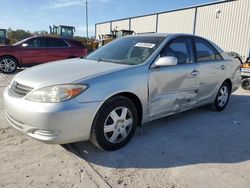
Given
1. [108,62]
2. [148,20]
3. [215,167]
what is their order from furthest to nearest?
[148,20], [108,62], [215,167]

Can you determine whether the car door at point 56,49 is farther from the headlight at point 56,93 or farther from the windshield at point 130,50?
the headlight at point 56,93

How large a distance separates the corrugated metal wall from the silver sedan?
614 inches

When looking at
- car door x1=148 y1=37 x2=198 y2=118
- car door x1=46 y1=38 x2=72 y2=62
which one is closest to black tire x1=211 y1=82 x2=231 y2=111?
car door x1=148 y1=37 x2=198 y2=118

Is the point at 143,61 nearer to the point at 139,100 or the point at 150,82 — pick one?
the point at 150,82

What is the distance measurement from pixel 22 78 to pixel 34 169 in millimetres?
1153

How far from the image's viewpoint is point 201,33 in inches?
868

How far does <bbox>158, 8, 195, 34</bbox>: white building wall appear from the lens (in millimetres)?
23025

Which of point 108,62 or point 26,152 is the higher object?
point 108,62

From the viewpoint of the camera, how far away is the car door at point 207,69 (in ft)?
14.8

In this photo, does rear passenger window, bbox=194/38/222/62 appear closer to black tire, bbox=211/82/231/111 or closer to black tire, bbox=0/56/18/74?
black tire, bbox=211/82/231/111

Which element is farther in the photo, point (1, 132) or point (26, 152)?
point (1, 132)

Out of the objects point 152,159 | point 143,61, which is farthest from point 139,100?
point 152,159

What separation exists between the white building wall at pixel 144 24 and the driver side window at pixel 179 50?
80.7 ft

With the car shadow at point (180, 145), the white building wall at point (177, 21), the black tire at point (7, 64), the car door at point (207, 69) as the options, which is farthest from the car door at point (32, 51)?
the white building wall at point (177, 21)
